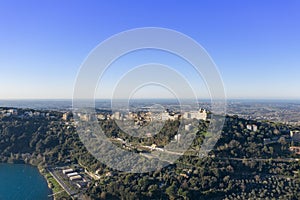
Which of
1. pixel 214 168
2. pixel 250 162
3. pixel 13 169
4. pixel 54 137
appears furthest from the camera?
pixel 54 137

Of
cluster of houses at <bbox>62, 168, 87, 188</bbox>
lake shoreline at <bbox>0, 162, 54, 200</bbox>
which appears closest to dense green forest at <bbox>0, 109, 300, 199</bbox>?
lake shoreline at <bbox>0, 162, 54, 200</bbox>

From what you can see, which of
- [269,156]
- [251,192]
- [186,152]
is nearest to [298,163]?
[269,156]

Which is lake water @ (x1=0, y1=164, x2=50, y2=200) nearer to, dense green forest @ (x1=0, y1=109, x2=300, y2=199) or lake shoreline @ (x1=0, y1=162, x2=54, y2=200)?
lake shoreline @ (x1=0, y1=162, x2=54, y2=200)

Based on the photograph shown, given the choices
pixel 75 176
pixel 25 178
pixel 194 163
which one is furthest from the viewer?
pixel 25 178

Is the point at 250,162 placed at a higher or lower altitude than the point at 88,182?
higher

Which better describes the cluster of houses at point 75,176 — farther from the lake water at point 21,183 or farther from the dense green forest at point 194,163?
the lake water at point 21,183

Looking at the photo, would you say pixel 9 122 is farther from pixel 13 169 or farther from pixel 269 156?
pixel 269 156

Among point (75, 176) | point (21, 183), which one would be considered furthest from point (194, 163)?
point (21, 183)

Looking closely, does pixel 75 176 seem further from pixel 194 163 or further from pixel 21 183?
pixel 194 163
